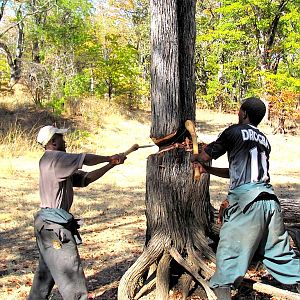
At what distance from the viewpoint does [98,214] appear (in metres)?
8.46

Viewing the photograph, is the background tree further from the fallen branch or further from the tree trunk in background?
the fallen branch

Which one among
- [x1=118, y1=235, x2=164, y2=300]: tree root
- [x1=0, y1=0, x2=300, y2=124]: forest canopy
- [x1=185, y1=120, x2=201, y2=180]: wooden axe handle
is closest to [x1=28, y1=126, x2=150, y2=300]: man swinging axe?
[x1=118, y1=235, x2=164, y2=300]: tree root

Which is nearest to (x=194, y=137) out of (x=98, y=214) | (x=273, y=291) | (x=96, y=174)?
(x=96, y=174)

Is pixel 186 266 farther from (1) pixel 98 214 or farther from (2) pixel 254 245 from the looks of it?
(1) pixel 98 214

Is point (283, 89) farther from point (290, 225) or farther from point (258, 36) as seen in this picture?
point (290, 225)

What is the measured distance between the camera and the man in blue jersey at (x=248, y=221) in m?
3.57

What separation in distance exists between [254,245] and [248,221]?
201 mm

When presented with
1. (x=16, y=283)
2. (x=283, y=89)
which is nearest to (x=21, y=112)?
(x=283, y=89)

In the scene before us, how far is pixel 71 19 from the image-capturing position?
64.4 ft

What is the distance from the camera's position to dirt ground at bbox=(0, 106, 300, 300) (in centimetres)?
541

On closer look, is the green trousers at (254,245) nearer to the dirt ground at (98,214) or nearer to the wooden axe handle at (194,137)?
the wooden axe handle at (194,137)

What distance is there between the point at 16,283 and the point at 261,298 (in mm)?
2815

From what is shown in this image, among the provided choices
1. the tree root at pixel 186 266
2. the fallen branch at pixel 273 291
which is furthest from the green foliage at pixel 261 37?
the fallen branch at pixel 273 291

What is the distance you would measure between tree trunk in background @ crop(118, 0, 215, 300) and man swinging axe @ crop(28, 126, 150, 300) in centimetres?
81
